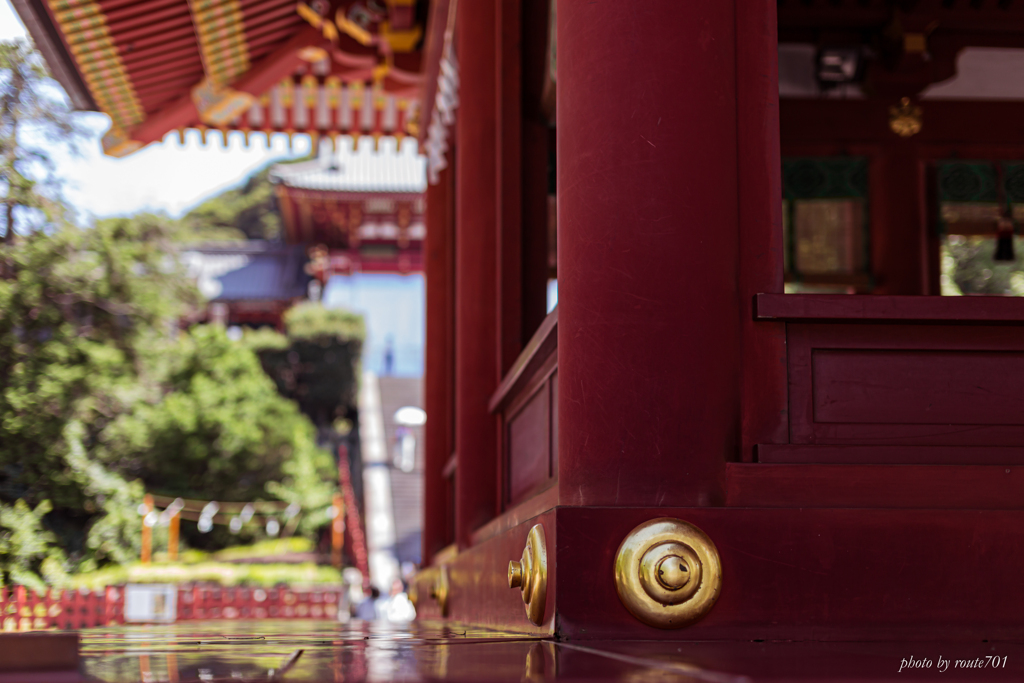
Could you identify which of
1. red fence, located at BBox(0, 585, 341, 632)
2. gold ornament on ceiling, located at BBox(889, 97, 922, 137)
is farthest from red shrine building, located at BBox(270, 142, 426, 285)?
gold ornament on ceiling, located at BBox(889, 97, 922, 137)

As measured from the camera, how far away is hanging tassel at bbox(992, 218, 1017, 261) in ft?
16.8

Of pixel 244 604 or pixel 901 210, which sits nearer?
pixel 901 210

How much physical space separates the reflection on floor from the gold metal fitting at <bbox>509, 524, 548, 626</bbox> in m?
0.07

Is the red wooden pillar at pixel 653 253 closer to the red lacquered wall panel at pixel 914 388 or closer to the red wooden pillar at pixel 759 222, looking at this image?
the red wooden pillar at pixel 759 222

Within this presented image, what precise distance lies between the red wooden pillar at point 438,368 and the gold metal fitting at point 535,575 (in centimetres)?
407

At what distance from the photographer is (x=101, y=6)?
532 centimetres

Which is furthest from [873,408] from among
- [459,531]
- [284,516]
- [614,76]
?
[284,516]

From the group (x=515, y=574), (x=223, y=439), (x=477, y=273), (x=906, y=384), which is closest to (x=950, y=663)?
(x=906, y=384)

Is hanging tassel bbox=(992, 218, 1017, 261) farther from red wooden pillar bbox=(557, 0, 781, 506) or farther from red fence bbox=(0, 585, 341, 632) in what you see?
red fence bbox=(0, 585, 341, 632)

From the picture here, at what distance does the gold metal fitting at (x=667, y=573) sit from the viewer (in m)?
1.53

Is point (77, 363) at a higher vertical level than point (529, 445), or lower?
higher

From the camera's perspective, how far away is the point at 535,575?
5.54ft

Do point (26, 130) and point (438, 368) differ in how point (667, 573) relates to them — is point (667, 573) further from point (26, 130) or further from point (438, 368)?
point (26, 130)

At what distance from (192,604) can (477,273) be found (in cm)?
1116
